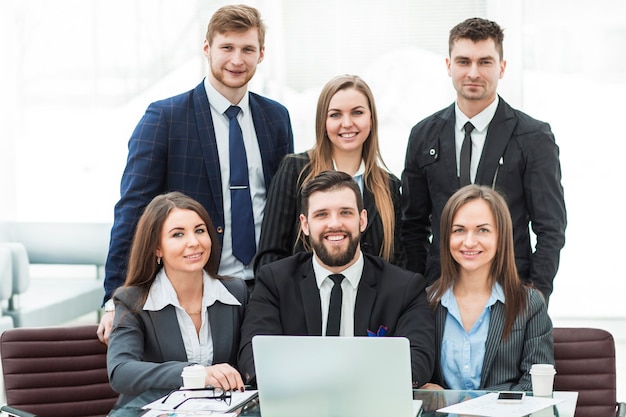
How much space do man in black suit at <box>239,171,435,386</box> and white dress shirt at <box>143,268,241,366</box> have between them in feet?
0.39

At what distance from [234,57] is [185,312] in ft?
3.18

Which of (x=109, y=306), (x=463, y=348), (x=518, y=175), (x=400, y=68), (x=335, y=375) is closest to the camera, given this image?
(x=335, y=375)

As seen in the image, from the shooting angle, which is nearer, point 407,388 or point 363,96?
point 407,388

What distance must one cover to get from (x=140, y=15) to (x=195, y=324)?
395 centimetres

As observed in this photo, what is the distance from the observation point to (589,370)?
286cm

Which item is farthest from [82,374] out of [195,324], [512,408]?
[512,408]

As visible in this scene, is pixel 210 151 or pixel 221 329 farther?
pixel 210 151

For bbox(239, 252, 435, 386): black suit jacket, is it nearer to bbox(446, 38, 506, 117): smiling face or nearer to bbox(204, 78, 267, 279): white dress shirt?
bbox(204, 78, 267, 279): white dress shirt

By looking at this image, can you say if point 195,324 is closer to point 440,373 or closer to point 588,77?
point 440,373

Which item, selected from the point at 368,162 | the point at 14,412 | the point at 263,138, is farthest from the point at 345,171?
the point at 14,412

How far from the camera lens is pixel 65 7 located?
657 cm

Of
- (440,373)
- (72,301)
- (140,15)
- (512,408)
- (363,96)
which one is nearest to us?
(512,408)

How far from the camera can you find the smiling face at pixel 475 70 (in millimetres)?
3377

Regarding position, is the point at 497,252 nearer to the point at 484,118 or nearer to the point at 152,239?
the point at 484,118
